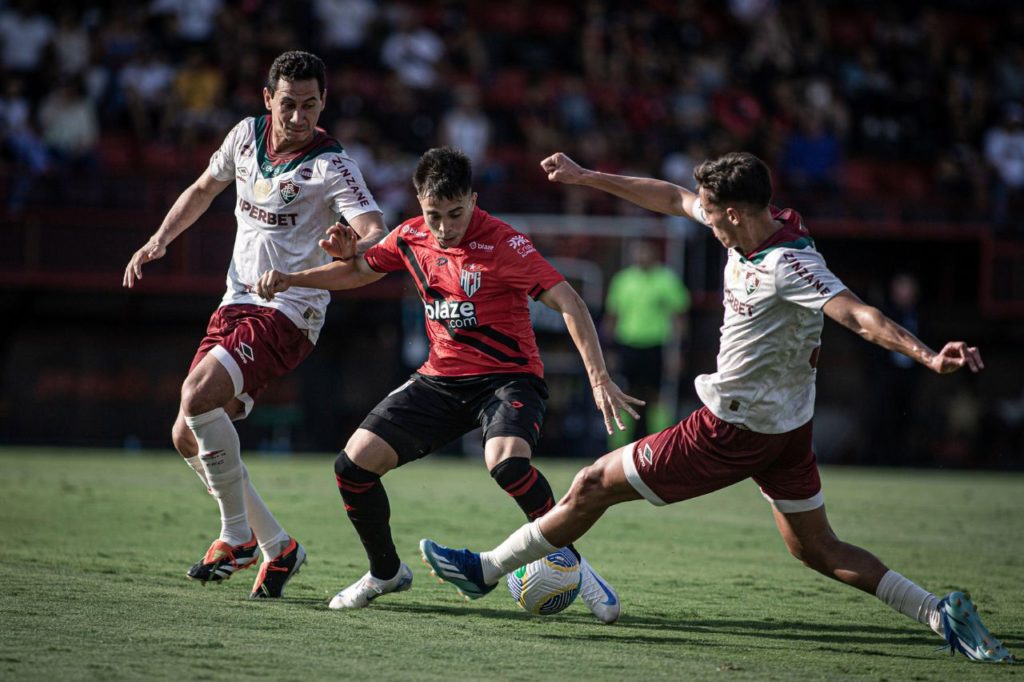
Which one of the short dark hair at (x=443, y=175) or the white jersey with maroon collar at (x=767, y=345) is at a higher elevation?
the short dark hair at (x=443, y=175)

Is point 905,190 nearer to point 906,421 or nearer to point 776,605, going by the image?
point 906,421

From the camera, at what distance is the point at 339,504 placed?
10742 mm

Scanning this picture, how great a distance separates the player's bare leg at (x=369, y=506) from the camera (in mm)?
6305

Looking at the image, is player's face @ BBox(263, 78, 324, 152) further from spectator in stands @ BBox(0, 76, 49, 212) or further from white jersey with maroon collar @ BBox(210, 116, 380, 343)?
spectator in stands @ BBox(0, 76, 49, 212)

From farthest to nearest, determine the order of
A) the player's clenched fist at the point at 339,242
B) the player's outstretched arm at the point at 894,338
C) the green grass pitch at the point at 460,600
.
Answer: the player's clenched fist at the point at 339,242
the green grass pitch at the point at 460,600
the player's outstretched arm at the point at 894,338

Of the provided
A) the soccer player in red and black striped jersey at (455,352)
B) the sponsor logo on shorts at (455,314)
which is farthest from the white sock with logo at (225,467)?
the sponsor logo on shorts at (455,314)

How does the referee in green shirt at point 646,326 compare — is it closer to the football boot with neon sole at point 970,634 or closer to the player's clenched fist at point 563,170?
the player's clenched fist at point 563,170

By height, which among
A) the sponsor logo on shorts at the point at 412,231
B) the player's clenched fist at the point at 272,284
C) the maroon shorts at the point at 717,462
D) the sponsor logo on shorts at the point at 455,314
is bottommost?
the maroon shorts at the point at 717,462

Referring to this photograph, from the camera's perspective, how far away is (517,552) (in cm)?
601

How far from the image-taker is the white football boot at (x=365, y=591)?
6.34m

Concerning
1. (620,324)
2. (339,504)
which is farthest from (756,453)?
(620,324)

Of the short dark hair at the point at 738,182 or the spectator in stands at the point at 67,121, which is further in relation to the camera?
the spectator in stands at the point at 67,121

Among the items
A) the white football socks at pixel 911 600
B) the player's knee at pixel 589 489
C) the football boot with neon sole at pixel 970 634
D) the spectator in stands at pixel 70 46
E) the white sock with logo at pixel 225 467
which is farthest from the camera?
the spectator in stands at pixel 70 46

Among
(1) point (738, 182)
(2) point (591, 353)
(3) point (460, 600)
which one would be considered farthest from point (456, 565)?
(1) point (738, 182)
